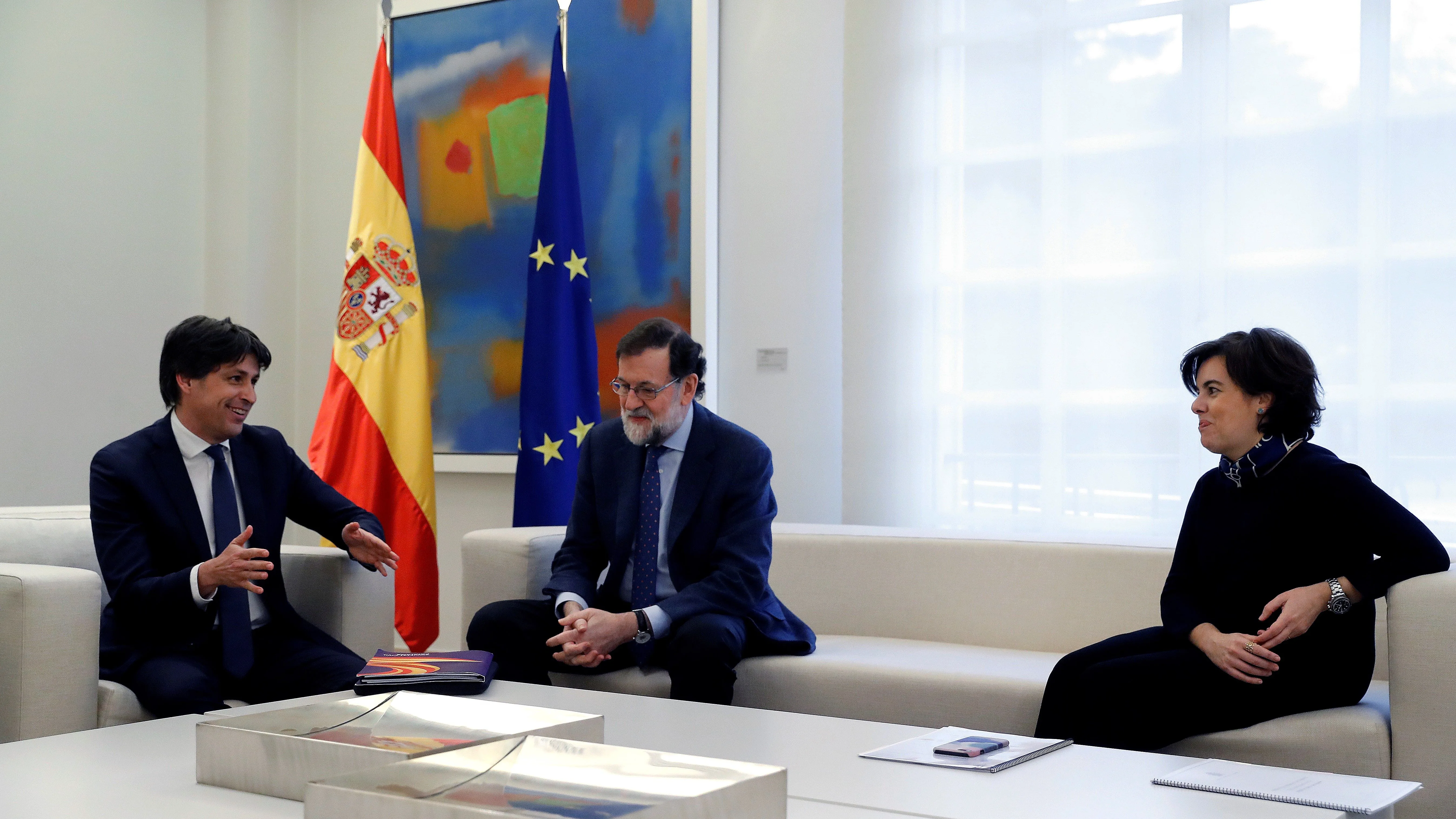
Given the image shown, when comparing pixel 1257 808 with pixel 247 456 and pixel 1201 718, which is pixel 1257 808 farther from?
pixel 247 456

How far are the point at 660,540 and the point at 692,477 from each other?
174 millimetres

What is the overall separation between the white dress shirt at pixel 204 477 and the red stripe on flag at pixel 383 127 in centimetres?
178

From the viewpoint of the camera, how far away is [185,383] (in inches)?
106

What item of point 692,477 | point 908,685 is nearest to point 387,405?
point 692,477

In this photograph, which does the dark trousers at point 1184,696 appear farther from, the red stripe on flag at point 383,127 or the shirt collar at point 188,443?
the red stripe on flag at point 383,127

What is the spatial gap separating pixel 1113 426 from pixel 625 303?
5.75 ft

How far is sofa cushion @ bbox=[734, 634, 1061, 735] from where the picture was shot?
8.22ft

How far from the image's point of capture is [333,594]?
2898mm

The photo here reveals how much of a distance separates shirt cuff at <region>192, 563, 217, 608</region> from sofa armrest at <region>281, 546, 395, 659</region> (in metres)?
0.37

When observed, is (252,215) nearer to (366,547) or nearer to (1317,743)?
(366,547)

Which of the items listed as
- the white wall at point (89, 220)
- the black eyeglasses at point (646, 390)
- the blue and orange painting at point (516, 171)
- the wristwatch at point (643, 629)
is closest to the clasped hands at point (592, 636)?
the wristwatch at point (643, 629)

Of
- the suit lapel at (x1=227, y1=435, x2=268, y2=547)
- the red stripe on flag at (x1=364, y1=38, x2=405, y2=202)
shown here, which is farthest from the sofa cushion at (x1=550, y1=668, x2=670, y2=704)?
the red stripe on flag at (x1=364, y1=38, x2=405, y2=202)

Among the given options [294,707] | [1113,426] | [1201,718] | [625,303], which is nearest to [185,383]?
[294,707]

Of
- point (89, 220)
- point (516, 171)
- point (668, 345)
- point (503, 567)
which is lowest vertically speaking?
point (503, 567)
